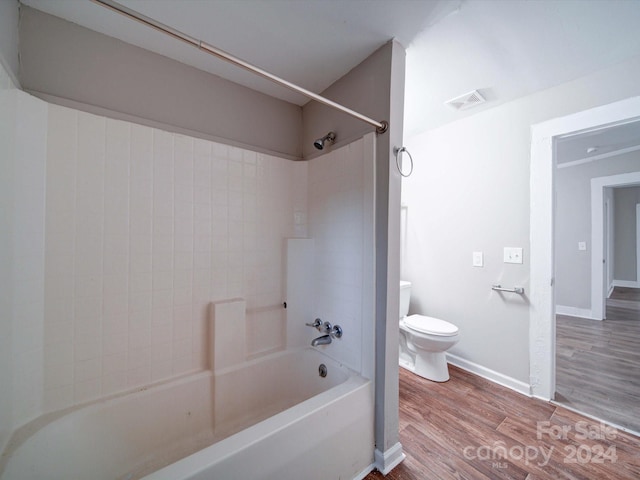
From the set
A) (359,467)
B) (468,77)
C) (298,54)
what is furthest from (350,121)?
(359,467)

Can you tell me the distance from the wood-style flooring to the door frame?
24cm

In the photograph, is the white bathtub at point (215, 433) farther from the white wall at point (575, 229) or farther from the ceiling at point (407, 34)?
the white wall at point (575, 229)

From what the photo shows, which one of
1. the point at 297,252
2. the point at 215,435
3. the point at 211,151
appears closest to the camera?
the point at 215,435

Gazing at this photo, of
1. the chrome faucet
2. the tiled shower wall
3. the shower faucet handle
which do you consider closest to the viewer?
the tiled shower wall

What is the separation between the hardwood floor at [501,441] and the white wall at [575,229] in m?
3.03

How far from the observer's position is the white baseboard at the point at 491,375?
193cm

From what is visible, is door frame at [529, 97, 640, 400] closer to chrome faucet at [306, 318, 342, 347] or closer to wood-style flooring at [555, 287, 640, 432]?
wood-style flooring at [555, 287, 640, 432]

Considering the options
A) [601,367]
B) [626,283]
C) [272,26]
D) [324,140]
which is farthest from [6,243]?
[626,283]

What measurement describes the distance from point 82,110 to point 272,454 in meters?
1.81

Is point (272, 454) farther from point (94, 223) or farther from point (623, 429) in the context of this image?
point (623, 429)

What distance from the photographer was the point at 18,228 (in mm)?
1048

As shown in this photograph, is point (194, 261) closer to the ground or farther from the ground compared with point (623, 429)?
farther from the ground

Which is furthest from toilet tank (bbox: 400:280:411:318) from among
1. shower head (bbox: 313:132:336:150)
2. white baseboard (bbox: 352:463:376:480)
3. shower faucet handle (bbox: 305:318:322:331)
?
shower head (bbox: 313:132:336:150)

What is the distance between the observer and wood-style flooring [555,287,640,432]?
1.72 meters
